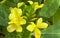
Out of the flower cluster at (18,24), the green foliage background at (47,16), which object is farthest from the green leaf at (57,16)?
the flower cluster at (18,24)

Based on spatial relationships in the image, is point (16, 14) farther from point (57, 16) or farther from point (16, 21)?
point (57, 16)

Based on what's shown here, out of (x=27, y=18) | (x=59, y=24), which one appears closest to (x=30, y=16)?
(x=27, y=18)

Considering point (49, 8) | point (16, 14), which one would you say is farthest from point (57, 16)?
point (16, 14)

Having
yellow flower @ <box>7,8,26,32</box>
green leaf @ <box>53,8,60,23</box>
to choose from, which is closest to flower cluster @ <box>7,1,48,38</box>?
yellow flower @ <box>7,8,26,32</box>

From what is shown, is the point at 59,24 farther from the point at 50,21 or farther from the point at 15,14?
the point at 15,14

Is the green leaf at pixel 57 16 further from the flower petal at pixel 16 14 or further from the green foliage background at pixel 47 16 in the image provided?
the flower petal at pixel 16 14

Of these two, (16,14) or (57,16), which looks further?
(57,16)

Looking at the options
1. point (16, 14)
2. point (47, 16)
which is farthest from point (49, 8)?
point (16, 14)
